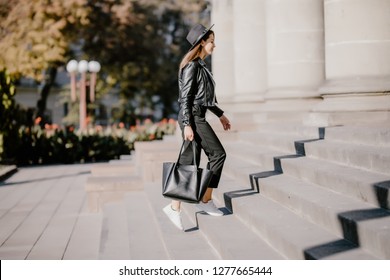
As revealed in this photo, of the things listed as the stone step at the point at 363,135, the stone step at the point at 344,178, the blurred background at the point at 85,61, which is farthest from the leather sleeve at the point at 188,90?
the blurred background at the point at 85,61

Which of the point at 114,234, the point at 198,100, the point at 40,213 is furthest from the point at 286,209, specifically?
the point at 40,213

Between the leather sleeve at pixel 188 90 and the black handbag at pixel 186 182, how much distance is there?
1.62 ft

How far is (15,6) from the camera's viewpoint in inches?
834

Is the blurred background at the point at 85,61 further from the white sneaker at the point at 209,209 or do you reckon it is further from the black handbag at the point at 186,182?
the black handbag at the point at 186,182

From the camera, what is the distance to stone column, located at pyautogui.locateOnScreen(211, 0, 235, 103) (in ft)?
45.9

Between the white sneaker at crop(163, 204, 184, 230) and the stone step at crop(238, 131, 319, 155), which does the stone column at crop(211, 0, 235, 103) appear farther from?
the white sneaker at crop(163, 204, 184, 230)

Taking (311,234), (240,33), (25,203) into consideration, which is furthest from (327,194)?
(240,33)

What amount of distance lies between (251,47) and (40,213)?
20.2 feet

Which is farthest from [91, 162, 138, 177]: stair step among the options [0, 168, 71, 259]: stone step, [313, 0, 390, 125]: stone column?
[313, 0, 390, 125]: stone column

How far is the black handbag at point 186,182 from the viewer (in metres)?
5.38

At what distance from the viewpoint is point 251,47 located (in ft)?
41.1

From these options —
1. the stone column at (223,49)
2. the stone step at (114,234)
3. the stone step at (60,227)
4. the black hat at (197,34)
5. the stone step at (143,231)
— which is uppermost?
the stone column at (223,49)

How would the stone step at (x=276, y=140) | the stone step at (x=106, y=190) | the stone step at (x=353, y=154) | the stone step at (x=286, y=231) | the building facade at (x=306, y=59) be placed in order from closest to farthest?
the stone step at (x=286, y=231) < the stone step at (x=353, y=154) < the building facade at (x=306, y=59) < the stone step at (x=276, y=140) < the stone step at (x=106, y=190)
